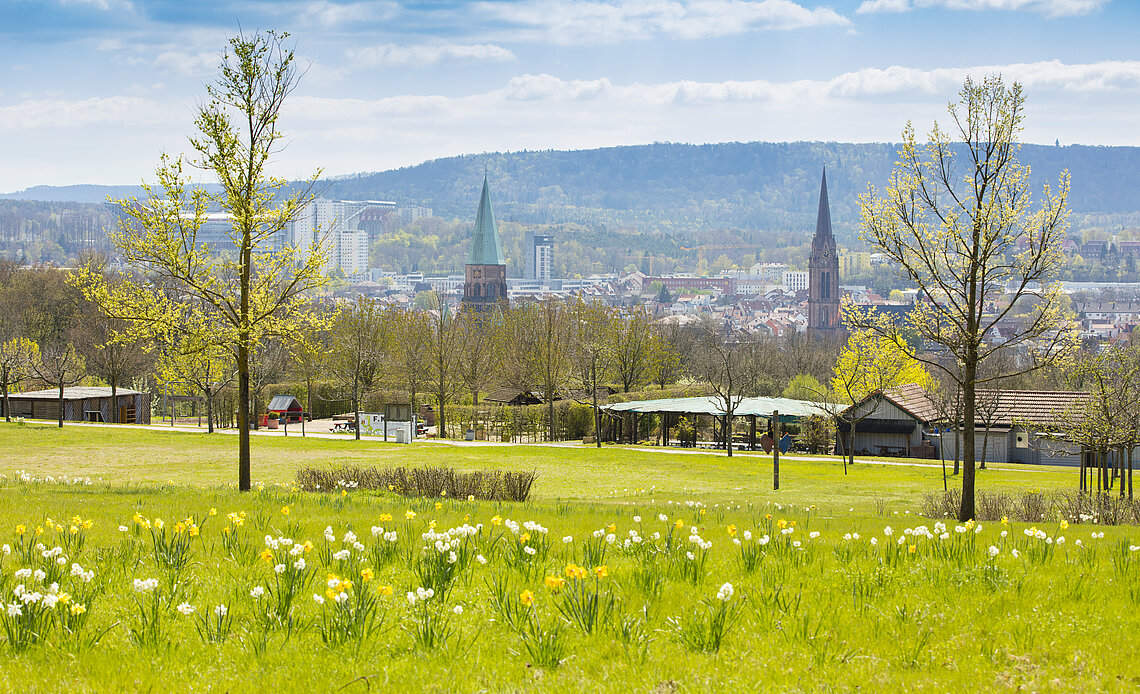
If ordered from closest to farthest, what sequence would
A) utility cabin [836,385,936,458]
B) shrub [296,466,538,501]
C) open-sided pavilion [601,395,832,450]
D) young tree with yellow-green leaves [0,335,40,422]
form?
shrub [296,466,538,501], open-sided pavilion [601,395,832,450], utility cabin [836,385,936,458], young tree with yellow-green leaves [0,335,40,422]

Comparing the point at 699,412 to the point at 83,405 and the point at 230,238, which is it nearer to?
the point at 230,238

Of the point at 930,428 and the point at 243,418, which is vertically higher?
the point at 243,418

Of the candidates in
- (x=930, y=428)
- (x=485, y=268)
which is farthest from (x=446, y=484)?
(x=485, y=268)

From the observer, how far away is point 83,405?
5241 cm

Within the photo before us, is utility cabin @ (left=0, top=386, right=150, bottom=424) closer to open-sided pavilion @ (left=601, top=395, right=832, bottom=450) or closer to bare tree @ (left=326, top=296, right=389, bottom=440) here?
bare tree @ (left=326, top=296, right=389, bottom=440)

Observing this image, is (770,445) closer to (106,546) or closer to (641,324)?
(641,324)

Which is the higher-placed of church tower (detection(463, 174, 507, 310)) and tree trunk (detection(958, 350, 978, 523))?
church tower (detection(463, 174, 507, 310))

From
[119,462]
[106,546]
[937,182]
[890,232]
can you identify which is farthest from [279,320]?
[119,462]

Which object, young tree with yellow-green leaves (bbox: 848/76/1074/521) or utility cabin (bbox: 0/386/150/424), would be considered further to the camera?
utility cabin (bbox: 0/386/150/424)

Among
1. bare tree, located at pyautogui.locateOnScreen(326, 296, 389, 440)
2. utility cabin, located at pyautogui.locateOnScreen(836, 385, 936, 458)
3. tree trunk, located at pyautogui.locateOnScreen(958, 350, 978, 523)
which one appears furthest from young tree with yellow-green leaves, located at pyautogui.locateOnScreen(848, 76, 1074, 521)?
bare tree, located at pyautogui.locateOnScreen(326, 296, 389, 440)

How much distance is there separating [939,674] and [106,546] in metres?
6.47

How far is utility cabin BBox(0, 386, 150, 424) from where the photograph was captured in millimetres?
50719

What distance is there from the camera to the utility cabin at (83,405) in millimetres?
50719

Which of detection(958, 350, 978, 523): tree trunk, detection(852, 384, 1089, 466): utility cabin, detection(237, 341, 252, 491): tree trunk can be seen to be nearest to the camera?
detection(958, 350, 978, 523): tree trunk
